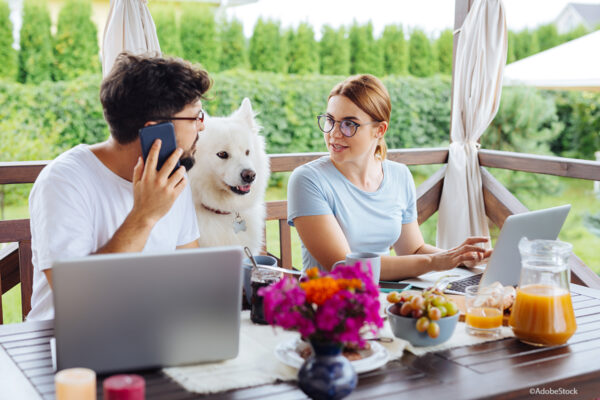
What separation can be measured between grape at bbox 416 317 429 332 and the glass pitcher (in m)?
0.19

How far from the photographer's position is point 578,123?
25.2ft

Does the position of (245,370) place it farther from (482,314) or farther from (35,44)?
(35,44)

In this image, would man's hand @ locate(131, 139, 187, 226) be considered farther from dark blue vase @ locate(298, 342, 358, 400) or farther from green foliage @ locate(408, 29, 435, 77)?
green foliage @ locate(408, 29, 435, 77)

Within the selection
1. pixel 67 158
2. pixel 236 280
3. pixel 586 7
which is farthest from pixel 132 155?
pixel 586 7

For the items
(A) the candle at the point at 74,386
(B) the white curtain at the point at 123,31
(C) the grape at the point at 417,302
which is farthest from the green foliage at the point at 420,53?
(A) the candle at the point at 74,386

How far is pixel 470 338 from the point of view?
50.5 inches

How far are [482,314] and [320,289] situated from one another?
19.8 inches

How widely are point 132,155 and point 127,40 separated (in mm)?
1047

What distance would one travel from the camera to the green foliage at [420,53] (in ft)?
24.6

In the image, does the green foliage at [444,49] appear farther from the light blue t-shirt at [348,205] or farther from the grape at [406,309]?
the grape at [406,309]

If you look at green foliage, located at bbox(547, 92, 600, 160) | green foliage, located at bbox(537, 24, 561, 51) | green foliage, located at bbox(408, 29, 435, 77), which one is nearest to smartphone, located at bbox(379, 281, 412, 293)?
green foliage, located at bbox(408, 29, 435, 77)

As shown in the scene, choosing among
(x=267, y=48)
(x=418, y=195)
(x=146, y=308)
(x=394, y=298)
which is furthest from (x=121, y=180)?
(x=267, y=48)

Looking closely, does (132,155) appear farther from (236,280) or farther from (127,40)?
(127,40)

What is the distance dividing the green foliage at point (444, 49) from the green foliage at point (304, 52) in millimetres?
1526
